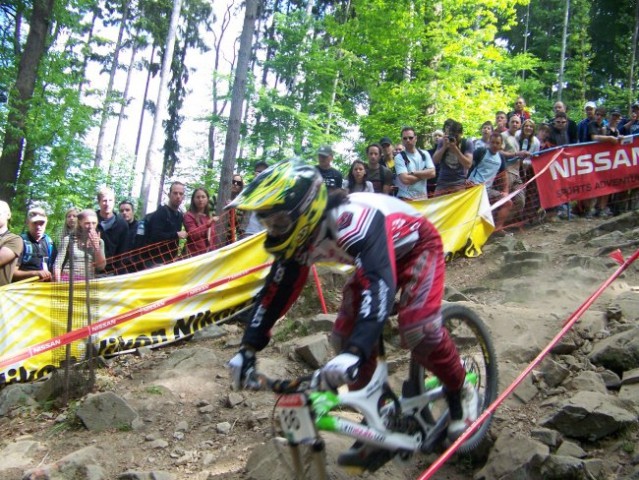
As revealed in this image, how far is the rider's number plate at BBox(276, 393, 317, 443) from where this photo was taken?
99.9 inches

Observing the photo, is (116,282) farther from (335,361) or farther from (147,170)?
(147,170)

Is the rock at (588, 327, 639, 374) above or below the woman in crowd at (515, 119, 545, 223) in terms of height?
below

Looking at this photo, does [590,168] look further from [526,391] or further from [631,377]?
[526,391]

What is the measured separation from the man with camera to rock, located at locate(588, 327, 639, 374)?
4.48m

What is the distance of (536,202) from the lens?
10094 millimetres

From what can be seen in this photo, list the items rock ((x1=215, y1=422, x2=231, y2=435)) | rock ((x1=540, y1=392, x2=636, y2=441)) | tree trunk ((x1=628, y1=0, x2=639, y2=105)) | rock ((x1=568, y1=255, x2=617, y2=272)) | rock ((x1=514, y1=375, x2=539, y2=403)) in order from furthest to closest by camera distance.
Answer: tree trunk ((x1=628, y1=0, x2=639, y2=105)), rock ((x1=568, y1=255, x2=617, y2=272)), rock ((x1=215, y1=422, x2=231, y2=435)), rock ((x1=514, y1=375, x2=539, y2=403)), rock ((x1=540, y1=392, x2=636, y2=441))

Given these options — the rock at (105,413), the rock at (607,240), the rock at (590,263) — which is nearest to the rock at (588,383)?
the rock at (590,263)

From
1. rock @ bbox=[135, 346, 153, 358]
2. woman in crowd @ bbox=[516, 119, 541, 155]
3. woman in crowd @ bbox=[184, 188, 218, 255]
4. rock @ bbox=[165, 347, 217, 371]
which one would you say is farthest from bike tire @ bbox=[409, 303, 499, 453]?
woman in crowd @ bbox=[516, 119, 541, 155]

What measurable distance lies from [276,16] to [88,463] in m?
21.5

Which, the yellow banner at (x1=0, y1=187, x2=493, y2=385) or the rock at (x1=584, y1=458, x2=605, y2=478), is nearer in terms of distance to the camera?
the rock at (x1=584, y1=458, x2=605, y2=478)

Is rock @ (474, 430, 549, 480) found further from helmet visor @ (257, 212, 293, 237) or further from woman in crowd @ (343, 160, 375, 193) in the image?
woman in crowd @ (343, 160, 375, 193)

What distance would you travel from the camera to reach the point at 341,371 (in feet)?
8.05

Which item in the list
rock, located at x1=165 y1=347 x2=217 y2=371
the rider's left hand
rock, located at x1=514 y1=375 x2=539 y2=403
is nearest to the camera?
the rider's left hand

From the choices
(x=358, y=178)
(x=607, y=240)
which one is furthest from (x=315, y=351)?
(x=607, y=240)
